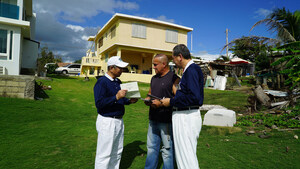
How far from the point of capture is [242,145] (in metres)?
5.13

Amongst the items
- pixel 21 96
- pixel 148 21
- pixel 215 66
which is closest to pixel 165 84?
pixel 21 96

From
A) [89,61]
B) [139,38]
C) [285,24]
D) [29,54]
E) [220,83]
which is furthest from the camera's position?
[89,61]

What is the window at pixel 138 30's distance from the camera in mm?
23516

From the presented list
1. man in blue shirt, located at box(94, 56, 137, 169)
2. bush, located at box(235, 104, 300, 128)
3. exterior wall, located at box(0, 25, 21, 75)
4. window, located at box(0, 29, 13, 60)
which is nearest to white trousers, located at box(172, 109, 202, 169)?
man in blue shirt, located at box(94, 56, 137, 169)

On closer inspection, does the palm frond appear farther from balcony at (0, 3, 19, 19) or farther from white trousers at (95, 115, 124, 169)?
balcony at (0, 3, 19, 19)

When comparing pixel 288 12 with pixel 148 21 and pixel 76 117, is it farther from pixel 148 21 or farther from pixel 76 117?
pixel 148 21

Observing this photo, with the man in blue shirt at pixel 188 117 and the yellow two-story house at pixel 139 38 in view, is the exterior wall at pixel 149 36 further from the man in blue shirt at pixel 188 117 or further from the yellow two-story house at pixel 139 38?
the man in blue shirt at pixel 188 117

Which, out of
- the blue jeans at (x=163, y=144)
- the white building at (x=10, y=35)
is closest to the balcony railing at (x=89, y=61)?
the white building at (x=10, y=35)

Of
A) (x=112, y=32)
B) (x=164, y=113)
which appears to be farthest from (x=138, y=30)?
(x=164, y=113)

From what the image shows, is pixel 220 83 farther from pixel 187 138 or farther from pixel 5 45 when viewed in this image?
pixel 187 138

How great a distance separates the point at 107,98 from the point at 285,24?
42.2ft

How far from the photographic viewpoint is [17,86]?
9000 mm

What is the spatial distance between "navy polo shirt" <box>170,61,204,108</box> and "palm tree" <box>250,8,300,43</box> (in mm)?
10231

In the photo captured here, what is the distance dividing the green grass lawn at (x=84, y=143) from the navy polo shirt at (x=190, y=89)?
1.93 m
